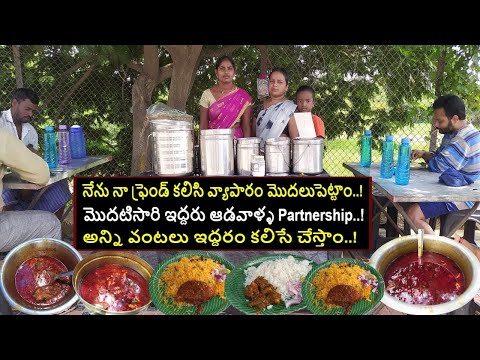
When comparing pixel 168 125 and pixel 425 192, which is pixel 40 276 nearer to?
pixel 168 125

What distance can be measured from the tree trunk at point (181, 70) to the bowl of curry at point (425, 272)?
7.38 feet

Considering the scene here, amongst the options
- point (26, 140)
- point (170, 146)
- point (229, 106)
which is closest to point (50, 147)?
point (26, 140)

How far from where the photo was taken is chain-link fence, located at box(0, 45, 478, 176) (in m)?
4.18

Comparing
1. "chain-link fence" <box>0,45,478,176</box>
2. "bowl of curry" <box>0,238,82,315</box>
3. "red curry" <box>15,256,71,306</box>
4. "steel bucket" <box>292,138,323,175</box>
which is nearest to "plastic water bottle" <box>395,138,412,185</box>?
"steel bucket" <box>292,138,323,175</box>

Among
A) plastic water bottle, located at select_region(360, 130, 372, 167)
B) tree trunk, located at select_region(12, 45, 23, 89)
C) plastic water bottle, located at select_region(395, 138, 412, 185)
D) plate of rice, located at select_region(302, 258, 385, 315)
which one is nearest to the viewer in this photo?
plate of rice, located at select_region(302, 258, 385, 315)

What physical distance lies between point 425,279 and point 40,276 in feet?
6.85

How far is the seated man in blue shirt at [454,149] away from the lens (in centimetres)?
283

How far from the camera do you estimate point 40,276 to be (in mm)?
2521

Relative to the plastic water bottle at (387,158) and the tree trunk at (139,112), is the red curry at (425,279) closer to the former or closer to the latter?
the plastic water bottle at (387,158)

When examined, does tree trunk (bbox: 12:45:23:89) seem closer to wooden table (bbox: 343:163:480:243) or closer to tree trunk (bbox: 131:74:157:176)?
tree trunk (bbox: 131:74:157:176)

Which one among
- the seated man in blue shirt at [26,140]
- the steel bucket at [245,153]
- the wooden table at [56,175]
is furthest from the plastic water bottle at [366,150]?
the seated man in blue shirt at [26,140]

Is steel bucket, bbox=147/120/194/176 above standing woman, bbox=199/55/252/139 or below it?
below

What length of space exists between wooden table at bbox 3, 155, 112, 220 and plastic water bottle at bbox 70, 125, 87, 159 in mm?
73

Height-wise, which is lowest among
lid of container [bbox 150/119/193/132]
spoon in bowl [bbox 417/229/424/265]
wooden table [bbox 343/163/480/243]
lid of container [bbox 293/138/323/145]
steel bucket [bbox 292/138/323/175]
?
spoon in bowl [bbox 417/229/424/265]
